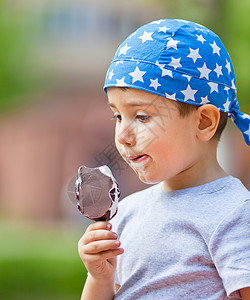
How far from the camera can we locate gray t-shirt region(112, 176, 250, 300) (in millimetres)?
1195

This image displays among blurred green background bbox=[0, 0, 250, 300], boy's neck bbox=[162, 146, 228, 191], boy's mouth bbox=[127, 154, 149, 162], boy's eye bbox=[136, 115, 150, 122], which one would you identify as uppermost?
boy's eye bbox=[136, 115, 150, 122]

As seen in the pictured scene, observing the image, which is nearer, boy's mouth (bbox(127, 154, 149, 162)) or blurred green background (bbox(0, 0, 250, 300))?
boy's mouth (bbox(127, 154, 149, 162))

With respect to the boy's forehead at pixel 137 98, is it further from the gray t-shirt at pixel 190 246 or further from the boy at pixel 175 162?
the gray t-shirt at pixel 190 246

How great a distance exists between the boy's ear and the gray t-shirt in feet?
0.42

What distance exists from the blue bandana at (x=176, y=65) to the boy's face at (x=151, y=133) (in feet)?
0.10

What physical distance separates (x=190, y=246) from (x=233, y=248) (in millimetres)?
124

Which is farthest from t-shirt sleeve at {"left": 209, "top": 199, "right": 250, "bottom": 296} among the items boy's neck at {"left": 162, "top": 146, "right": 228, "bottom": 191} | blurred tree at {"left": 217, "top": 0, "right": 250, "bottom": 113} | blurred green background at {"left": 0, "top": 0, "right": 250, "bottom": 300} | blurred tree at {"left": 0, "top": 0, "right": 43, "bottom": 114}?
blurred tree at {"left": 0, "top": 0, "right": 43, "bottom": 114}

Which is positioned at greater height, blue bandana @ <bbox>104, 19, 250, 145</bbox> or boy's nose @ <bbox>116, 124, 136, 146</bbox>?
blue bandana @ <bbox>104, 19, 250, 145</bbox>

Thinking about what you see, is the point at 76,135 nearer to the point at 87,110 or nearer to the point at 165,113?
the point at 87,110

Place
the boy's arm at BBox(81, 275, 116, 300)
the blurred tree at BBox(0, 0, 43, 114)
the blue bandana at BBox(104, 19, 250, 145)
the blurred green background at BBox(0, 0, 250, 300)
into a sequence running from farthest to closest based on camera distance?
the blurred green background at BBox(0, 0, 250, 300), the blurred tree at BBox(0, 0, 43, 114), the boy's arm at BBox(81, 275, 116, 300), the blue bandana at BBox(104, 19, 250, 145)

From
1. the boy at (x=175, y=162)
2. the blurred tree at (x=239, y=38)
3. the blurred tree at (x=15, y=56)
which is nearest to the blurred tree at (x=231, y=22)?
the blurred tree at (x=239, y=38)

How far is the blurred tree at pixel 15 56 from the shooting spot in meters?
5.26

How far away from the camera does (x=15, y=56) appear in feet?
17.5

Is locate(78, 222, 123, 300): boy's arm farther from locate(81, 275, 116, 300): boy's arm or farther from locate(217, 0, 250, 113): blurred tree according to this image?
locate(217, 0, 250, 113): blurred tree
